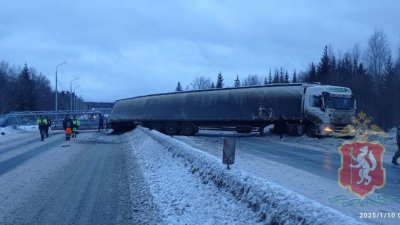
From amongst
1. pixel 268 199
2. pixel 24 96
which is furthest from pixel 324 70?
pixel 268 199

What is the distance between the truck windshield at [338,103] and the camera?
35.6m

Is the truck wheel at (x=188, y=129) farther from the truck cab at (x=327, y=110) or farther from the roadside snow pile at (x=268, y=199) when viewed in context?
the roadside snow pile at (x=268, y=199)

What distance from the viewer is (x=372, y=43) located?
73938 mm

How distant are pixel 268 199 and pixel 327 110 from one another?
28.5 metres

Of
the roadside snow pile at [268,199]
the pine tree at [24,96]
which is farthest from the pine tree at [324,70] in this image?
the roadside snow pile at [268,199]

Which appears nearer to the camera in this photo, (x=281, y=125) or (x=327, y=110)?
(x=327, y=110)

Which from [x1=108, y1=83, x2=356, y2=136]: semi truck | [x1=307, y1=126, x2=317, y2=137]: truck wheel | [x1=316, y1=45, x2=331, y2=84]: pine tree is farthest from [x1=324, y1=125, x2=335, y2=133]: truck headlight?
[x1=316, y1=45, x2=331, y2=84]: pine tree

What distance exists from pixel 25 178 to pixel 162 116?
3251cm

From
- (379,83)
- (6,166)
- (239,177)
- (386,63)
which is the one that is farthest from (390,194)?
(386,63)

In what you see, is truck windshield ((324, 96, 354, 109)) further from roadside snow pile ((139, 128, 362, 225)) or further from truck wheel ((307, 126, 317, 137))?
roadside snow pile ((139, 128, 362, 225))

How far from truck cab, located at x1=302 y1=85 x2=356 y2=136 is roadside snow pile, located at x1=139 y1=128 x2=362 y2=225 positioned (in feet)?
77.6

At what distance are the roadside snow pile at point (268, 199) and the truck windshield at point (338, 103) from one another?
2404 centimetres

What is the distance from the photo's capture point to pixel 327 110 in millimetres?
35469

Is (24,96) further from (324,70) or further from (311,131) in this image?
(311,131)
